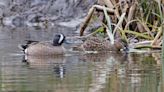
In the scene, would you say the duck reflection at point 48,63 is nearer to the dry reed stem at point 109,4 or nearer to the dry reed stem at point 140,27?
the dry reed stem at point 140,27

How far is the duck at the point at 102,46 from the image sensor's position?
13875 millimetres

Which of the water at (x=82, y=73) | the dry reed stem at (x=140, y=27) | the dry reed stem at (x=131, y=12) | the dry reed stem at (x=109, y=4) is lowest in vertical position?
the water at (x=82, y=73)

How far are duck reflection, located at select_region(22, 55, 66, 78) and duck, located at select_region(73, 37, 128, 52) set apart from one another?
53.3 inches

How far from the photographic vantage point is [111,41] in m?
14.1

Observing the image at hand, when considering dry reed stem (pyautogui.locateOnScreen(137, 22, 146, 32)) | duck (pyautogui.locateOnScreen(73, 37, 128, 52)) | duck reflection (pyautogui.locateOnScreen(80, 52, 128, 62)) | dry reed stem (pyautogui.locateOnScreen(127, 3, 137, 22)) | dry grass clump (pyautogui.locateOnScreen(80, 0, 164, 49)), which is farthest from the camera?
dry reed stem (pyautogui.locateOnScreen(137, 22, 146, 32))

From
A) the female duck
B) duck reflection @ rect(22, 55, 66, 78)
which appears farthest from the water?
the female duck

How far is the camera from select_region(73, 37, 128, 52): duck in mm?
13875

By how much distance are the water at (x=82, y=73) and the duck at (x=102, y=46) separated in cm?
72

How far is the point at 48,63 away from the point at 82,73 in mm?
2063

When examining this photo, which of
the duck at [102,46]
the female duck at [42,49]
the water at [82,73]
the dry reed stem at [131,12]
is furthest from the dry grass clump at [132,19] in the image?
the water at [82,73]

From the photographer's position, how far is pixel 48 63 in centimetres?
1136

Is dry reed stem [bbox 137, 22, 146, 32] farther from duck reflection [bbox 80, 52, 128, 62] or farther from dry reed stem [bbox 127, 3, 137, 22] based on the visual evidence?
duck reflection [bbox 80, 52, 128, 62]

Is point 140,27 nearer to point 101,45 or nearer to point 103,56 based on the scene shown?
point 101,45

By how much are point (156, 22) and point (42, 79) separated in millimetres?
7090
